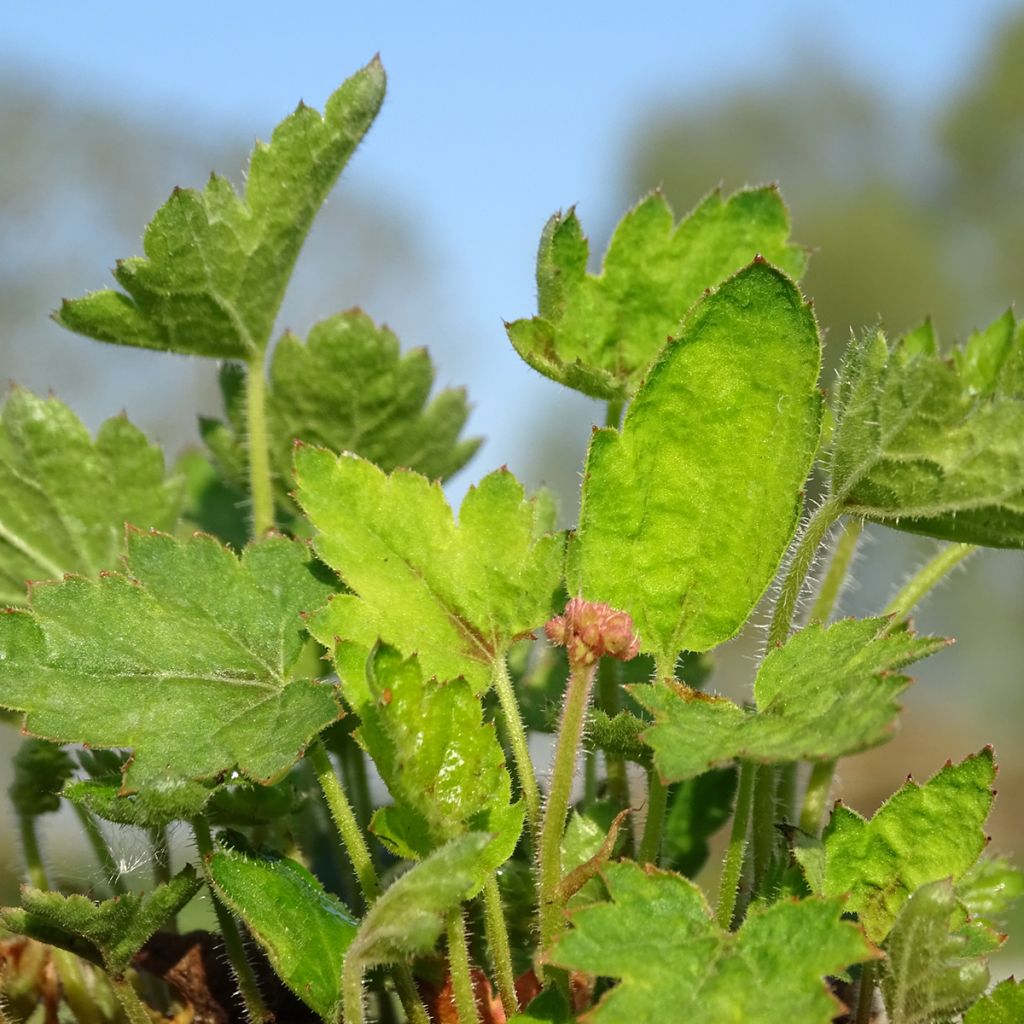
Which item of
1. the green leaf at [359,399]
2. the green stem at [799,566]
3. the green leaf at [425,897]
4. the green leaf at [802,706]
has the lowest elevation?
the green leaf at [425,897]

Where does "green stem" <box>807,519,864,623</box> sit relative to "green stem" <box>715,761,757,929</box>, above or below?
above

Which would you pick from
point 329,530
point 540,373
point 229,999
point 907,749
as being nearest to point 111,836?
point 229,999

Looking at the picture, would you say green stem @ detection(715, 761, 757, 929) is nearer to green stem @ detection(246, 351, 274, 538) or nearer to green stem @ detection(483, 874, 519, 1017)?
green stem @ detection(483, 874, 519, 1017)

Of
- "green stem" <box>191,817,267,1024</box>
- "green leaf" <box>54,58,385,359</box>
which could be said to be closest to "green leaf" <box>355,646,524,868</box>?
"green stem" <box>191,817,267,1024</box>

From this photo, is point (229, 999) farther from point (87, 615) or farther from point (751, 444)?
point (751, 444)

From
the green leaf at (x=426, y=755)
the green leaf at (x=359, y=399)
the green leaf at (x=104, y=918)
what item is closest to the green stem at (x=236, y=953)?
the green leaf at (x=104, y=918)

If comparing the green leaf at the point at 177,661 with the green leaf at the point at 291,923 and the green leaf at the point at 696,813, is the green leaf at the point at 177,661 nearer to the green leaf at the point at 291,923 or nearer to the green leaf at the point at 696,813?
the green leaf at the point at 291,923
